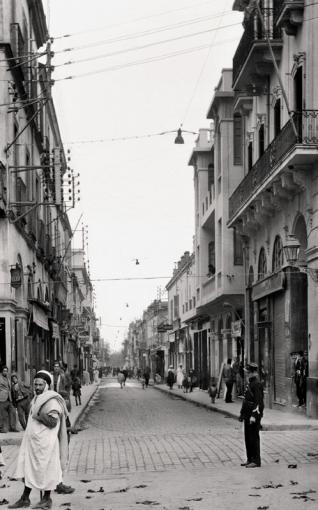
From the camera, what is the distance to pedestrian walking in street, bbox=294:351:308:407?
21781 mm

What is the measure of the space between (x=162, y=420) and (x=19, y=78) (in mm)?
10123

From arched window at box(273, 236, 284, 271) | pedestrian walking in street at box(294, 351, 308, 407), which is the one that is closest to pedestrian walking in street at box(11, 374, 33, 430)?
pedestrian walking in street at box(294, 351, 308, 407)

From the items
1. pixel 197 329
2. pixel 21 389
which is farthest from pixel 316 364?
pixel 197 329

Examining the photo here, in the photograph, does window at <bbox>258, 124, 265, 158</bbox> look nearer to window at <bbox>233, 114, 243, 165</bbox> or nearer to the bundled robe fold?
window at <bbox>233, 114, 243, 165</bbox>

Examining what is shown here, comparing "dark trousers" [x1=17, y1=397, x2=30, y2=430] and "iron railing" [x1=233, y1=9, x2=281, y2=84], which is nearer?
"dark trousers" [x1=17, y1=397, x2=30, y2=430]

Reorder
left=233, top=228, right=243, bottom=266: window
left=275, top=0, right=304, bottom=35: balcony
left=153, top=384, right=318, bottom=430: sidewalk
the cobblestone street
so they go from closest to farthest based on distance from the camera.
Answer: the cobblestone street < left=153, top=384, right=318, bottom=430: sidewalk < left=275, top=0, right=304, bottom=35: balcony < left=233, top=228, right=243, bottom=266: window

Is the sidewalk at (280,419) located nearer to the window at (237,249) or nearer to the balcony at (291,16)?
the window at (237,249)

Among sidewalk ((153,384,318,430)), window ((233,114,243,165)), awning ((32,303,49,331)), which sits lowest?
sidewalk ((153,384,318,430))

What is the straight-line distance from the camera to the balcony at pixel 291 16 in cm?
2138

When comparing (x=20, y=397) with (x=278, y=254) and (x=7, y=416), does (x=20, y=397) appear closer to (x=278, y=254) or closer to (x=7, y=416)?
(x=7, y=416)

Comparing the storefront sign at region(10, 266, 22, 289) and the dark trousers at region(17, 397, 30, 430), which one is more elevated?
the storefront sign at region(10, 266, 22, 289)

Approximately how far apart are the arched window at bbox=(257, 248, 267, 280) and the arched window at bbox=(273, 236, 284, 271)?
4.78 feet

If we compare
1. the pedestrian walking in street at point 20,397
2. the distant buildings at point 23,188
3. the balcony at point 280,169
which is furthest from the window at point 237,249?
the pedestrian walking in street at point 20,397

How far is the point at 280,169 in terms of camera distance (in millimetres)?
21812
